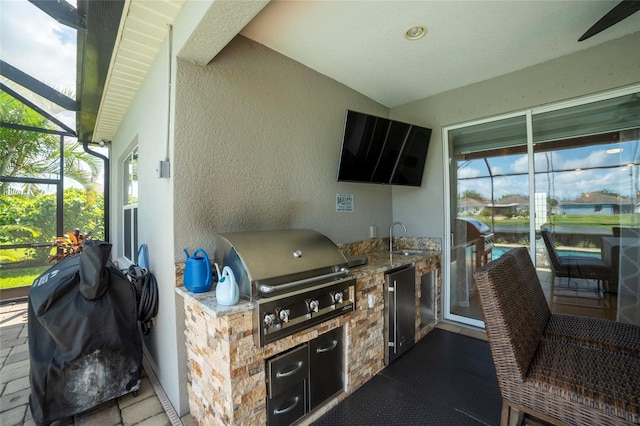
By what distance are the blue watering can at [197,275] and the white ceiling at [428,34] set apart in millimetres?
1956

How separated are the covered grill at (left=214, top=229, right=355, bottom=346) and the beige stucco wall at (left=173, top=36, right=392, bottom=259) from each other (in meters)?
0.33

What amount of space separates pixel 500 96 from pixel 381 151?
155 cm

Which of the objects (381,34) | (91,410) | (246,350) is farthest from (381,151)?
(91,410)

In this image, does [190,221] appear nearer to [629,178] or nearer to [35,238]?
[629,178]

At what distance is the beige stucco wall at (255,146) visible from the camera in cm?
204

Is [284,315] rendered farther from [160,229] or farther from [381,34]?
[381,34]

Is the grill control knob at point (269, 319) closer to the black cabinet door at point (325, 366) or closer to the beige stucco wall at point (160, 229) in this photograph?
the black cabinet door at point (325, 366)

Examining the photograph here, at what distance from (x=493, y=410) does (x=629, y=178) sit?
8.13 ft

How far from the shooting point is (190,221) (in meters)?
2.04

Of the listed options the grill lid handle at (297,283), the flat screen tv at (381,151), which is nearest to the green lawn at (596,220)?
the flat screen tv at (381,151)

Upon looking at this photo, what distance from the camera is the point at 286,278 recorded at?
5.80 ft

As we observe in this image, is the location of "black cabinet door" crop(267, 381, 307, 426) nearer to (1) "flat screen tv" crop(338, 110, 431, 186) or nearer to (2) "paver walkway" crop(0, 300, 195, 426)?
(2) "paver walkway" crop(0, 300, 195, 426)

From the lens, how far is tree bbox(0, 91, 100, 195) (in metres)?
4.64

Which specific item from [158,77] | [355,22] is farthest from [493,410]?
[158,77]
